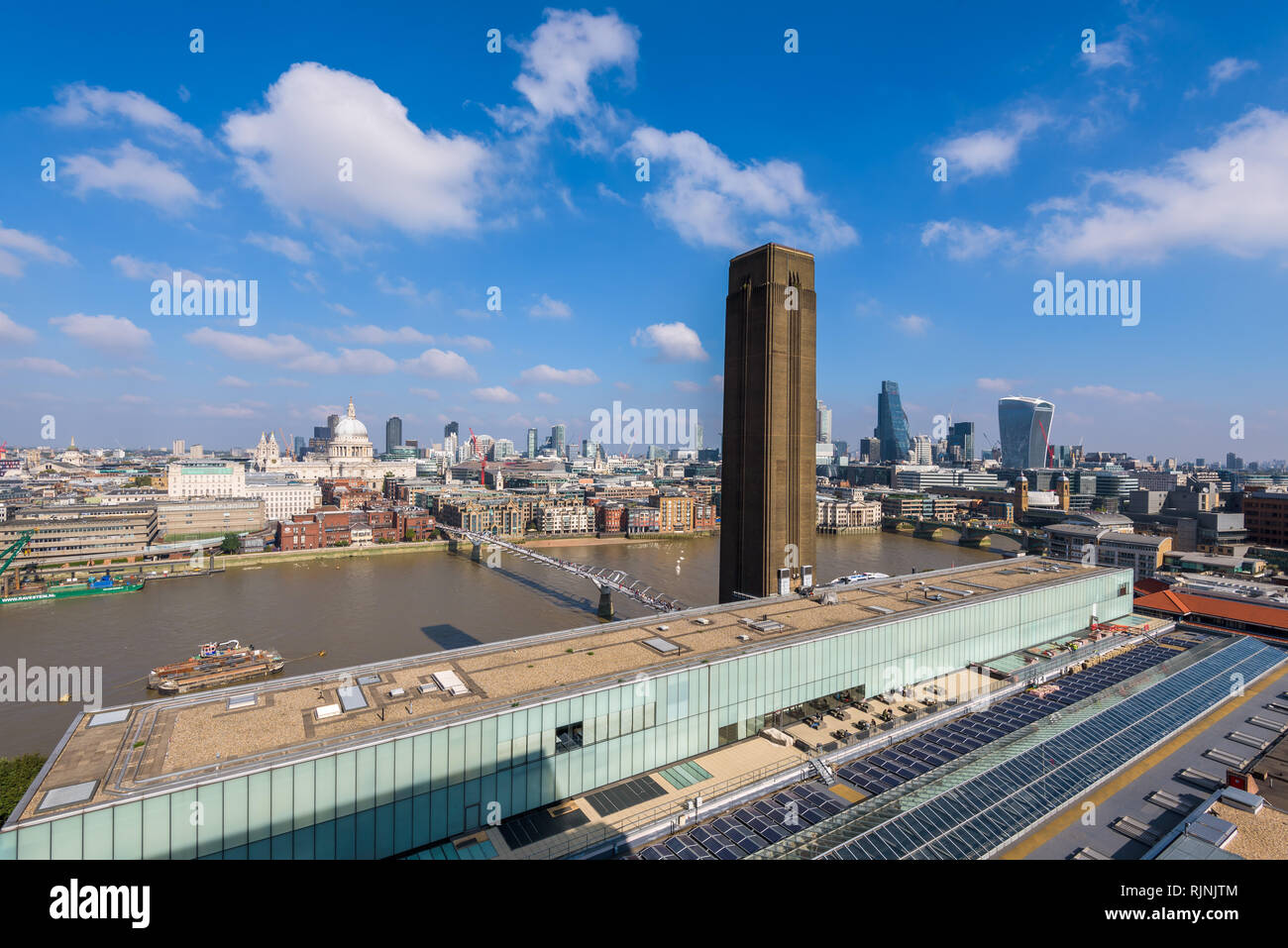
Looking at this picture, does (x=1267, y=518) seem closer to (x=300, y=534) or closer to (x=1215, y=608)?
(x=1215, y=608)

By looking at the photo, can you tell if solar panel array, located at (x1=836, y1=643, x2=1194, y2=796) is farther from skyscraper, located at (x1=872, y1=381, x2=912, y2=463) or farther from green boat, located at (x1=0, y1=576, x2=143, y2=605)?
skyscraper, located at (x1=872, y1=381, x2=912, y2=463)

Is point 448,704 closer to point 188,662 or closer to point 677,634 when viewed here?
point 677,634

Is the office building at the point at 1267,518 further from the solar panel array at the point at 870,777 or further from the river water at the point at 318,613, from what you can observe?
the solar panel array at the point at 870,777

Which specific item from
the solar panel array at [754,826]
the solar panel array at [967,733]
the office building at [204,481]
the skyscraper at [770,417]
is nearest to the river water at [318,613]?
the skyscraper at [770,417]

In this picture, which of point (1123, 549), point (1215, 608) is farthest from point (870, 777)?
point (1123, 549)

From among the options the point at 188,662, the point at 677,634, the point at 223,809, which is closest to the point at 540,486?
the point at 188,662
